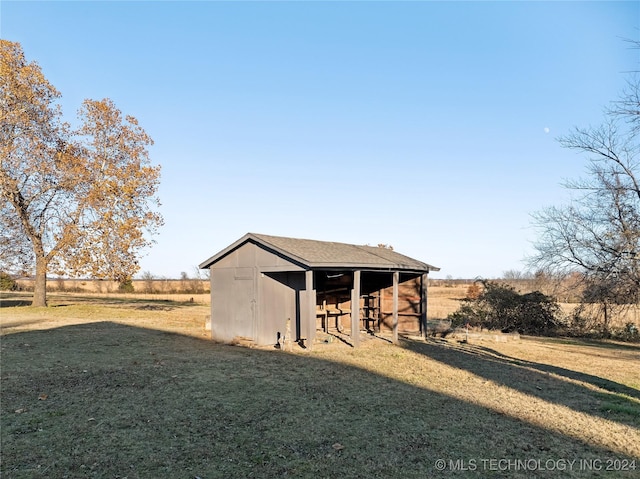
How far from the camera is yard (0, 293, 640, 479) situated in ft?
15.3

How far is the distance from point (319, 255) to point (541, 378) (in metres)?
6.81

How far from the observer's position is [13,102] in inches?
841

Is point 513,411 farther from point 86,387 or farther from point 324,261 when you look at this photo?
point 86,387

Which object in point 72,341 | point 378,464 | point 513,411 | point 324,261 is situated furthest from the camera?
point 72,341

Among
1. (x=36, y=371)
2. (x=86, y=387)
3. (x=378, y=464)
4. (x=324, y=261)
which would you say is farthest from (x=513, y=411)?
(x=36, y=371)

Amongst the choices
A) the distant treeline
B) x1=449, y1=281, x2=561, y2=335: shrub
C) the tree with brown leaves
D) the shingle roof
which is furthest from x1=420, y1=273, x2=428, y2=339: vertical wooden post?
the distant treeline

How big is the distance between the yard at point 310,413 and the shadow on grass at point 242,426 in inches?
1.0

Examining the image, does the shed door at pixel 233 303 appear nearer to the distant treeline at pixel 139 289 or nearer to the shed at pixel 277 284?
the shed at pixel 277 284

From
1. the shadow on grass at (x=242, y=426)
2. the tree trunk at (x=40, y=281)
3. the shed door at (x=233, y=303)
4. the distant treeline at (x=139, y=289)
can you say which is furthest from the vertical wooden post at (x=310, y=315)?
the distant treeline at (x=139, y=289)

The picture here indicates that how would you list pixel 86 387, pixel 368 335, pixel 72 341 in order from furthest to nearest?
pixel 368 335 → pixel 72 341 → pixel 86 387

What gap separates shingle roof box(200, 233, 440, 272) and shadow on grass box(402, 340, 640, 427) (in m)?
2.94

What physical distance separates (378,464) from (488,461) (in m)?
1.35

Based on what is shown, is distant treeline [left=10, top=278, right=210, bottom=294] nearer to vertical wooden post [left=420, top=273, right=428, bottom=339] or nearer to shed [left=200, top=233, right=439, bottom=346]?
shed [left=200, top=233, right=439, bottom=346]

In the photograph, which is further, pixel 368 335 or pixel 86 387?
pixel 368 335
